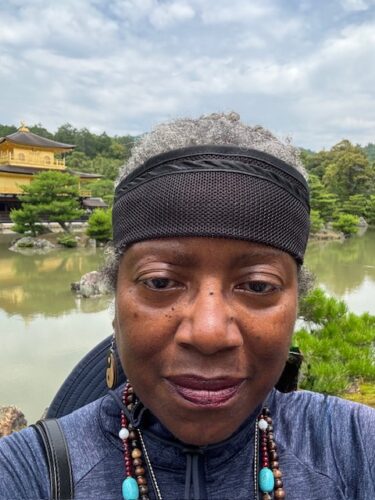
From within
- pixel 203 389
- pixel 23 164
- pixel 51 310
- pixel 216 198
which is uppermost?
pixel 23 164

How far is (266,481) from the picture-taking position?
2.01 ft

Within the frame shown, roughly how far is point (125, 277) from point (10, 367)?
4406 mm

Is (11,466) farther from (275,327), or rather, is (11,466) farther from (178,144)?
(178,144)

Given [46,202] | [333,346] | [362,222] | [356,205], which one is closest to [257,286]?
[333,346]

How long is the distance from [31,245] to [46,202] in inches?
62.0

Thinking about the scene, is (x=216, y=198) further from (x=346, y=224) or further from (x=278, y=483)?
(x=346, y=224)

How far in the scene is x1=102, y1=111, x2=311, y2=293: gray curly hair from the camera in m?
0.67

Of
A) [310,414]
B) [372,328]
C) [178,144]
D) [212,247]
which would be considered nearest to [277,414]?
[310,414]

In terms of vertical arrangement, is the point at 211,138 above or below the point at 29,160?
below

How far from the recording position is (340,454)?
65 centimetres

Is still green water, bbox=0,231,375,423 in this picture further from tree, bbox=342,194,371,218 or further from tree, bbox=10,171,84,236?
tree, bbox=342,194,371,218

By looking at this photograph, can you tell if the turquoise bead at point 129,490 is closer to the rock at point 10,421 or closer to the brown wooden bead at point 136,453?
the brown wooden bead at point 136,453

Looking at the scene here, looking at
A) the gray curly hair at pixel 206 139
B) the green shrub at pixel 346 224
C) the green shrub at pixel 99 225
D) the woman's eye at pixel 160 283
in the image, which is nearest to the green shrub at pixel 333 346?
the gray curly hair at pixel 206 139

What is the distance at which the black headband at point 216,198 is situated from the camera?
601mm
